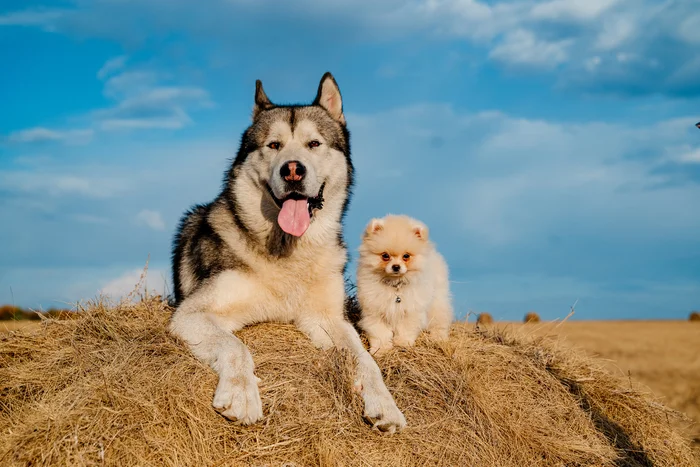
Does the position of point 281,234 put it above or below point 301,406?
above

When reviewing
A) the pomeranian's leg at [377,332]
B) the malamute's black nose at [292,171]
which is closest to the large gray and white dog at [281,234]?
the malamute's black nose at [292,171]

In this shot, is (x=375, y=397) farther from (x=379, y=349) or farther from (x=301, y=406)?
(x=379, y=349)

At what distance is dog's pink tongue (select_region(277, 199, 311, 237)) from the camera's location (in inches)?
242

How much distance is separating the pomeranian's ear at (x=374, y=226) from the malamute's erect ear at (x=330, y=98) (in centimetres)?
113

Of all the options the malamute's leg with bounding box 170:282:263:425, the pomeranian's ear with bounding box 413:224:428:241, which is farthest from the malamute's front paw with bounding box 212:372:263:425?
the pomeranian's ear with bounding box 413:224:428:241

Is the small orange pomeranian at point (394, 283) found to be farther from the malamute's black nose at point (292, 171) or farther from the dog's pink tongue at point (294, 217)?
the malamute's black nose at point (292, 171)

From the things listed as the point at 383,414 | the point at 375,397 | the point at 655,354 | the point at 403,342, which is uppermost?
the point at 403,342

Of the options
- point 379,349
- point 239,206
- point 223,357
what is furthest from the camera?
point 239,206

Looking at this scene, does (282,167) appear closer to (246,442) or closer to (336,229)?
(336,229)

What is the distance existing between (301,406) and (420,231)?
99.8 inches

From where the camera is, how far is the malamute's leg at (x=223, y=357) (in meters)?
4.84

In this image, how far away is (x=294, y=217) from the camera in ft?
20.3

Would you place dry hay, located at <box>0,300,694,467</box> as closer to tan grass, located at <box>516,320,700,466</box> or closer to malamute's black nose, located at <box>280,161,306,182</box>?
tan grass, located at <box>516,320,700,466</box>

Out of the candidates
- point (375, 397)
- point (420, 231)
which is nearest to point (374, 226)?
point (420, 231)
